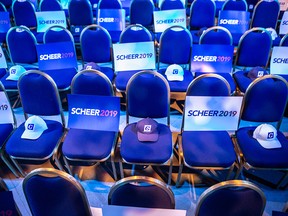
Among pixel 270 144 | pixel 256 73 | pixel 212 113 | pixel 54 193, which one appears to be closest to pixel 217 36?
pixel 256 73

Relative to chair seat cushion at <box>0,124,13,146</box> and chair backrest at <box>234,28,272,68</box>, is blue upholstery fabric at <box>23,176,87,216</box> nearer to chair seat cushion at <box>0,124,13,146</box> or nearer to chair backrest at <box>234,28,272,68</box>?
chair seat cushion at <box>0,124,13,146</box>

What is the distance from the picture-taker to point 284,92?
243cm

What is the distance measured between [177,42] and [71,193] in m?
2.42

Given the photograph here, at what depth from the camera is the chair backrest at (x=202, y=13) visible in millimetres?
4598

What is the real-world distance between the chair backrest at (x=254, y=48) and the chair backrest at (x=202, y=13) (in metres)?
1.32

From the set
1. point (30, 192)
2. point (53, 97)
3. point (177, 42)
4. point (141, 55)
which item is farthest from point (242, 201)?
point (177, 42)

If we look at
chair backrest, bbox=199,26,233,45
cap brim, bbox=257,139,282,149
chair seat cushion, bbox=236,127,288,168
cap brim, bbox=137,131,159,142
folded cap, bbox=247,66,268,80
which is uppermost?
chair backrest, bbox=199,26,233,45

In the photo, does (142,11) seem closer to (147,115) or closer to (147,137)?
(147,115)

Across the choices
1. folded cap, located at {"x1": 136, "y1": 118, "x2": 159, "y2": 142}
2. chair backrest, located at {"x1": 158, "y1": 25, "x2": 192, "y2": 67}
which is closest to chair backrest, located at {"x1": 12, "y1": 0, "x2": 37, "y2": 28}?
chair backrest, located at {"x1": 158, "y1": 25, "x2": 192, "y2": 67}

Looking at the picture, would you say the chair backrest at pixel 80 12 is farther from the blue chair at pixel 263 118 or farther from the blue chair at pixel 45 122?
the blue chair at pixel 263 118

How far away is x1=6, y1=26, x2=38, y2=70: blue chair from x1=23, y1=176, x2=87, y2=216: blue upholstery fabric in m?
2.33

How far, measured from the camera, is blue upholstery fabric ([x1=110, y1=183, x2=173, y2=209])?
60.5 inches

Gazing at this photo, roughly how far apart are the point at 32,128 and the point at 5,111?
1.01 ft

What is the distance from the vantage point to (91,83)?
100 inches
